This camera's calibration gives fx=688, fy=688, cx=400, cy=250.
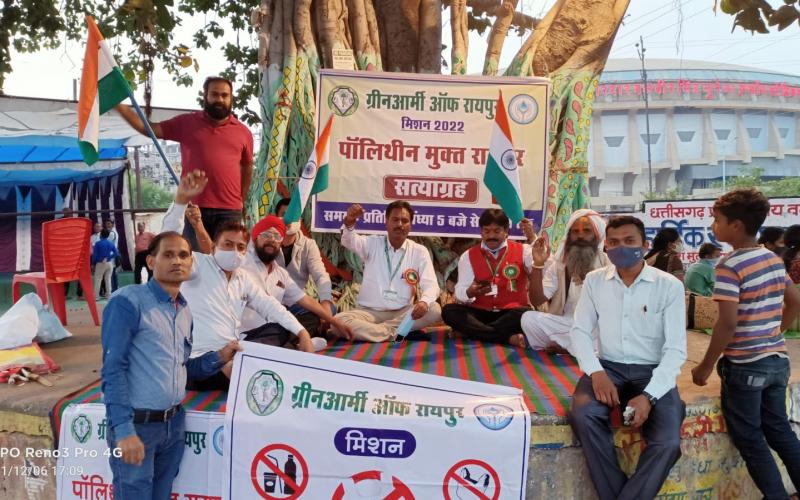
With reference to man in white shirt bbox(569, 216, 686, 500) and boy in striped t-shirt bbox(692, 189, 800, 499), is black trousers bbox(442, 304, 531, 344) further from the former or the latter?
boy in striped t-shirt bbox(692, 189, 800, 499)

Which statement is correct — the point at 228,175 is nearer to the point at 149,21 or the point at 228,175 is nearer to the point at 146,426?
the point at 149,21

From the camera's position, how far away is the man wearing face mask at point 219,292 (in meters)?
3.70

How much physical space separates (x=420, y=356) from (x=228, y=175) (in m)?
1.87

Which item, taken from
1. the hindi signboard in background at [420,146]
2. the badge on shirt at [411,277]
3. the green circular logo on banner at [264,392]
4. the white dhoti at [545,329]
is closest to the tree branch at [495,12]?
the hindi signboard in background at [420,146]

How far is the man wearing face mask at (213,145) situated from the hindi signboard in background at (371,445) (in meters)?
1.95

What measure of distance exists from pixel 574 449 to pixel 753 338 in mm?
1036

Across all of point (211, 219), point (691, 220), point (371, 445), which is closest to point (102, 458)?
point (371, 445)

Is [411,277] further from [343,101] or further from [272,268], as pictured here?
[343,101]

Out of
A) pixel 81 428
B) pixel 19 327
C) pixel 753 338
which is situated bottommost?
pixel 81 428

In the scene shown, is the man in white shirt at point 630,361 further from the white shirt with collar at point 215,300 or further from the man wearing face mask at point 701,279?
the man wearing face mask at point 701,279

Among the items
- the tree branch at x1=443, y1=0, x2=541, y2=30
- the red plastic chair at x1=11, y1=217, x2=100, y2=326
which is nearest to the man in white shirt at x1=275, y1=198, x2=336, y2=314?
the red plastic chair at x1=11, y1=217, x2=100, y2=326

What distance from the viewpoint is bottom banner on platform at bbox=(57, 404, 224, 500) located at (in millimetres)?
3234

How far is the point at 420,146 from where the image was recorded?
247 inches

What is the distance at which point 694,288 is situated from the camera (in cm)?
681
